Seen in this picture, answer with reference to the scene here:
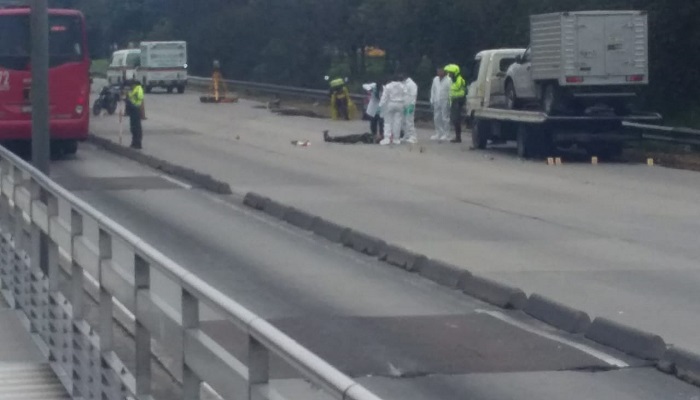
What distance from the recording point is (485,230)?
1742 centimetres

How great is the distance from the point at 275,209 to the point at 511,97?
1292cm

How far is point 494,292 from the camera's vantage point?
12.0 m

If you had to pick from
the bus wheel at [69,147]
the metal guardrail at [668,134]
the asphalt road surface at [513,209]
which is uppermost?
the metal guardrail at [668,134]

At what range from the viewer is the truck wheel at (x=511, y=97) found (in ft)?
99.9

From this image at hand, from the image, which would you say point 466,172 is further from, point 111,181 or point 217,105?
point 217,105

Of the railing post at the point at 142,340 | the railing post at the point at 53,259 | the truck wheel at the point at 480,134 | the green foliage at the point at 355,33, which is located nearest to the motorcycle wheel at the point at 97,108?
the green foliage at the point at 355,33

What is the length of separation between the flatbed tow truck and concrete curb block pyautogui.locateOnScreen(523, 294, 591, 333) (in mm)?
16655

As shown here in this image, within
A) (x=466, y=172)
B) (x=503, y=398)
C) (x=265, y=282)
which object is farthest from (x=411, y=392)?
(x=466, y=172)

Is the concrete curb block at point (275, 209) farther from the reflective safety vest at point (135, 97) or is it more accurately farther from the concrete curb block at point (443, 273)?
the reflective safety vest at point (135, 97)

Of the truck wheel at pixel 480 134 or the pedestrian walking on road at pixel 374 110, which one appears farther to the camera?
the pedestrian walking on road at pixel 374 110

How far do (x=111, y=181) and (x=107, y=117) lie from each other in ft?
68.4

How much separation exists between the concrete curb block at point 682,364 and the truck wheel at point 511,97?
69.9 feet

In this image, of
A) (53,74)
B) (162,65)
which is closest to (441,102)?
(53,74)

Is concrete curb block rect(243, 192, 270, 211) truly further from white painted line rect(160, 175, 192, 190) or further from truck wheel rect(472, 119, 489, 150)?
truck wheel rect(472, 119, 489, 150)
